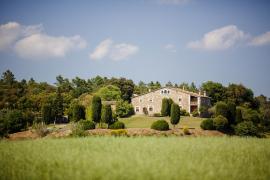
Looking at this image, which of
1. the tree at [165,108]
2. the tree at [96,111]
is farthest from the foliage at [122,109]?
the tree at [96,111]

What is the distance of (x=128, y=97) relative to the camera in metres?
101

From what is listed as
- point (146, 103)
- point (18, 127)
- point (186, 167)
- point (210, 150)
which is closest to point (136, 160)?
point (186, 167)

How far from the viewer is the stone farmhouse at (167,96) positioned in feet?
244

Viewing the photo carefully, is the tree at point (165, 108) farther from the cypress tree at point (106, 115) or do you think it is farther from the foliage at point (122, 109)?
the cypress tree at point (106, 115)

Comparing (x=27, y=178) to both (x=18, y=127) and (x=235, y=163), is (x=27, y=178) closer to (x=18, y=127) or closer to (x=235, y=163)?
(x=235, y=163)

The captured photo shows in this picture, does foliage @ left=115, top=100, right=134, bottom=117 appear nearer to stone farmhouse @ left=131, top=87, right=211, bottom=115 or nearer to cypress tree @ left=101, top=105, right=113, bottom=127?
stone farmhouse @ left=131, top=87, right=211, bottom=115

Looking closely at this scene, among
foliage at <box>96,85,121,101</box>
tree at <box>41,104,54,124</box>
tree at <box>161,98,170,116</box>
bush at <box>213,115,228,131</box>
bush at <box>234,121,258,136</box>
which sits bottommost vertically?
bush at <box>234,121,258,136</box>

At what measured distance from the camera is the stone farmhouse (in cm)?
7425

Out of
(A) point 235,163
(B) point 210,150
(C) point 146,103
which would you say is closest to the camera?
(A) point 235,163

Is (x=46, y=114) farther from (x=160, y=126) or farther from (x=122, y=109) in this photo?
(x=160, y=126)

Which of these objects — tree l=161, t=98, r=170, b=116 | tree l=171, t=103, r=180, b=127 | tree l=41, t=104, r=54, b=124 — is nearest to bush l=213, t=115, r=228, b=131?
tree l=171, t=103, r=180, b=127

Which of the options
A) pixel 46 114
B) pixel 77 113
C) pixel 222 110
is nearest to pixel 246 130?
pixel 222 110

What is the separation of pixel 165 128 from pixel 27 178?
114 ft

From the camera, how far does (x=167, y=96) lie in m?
76.1
